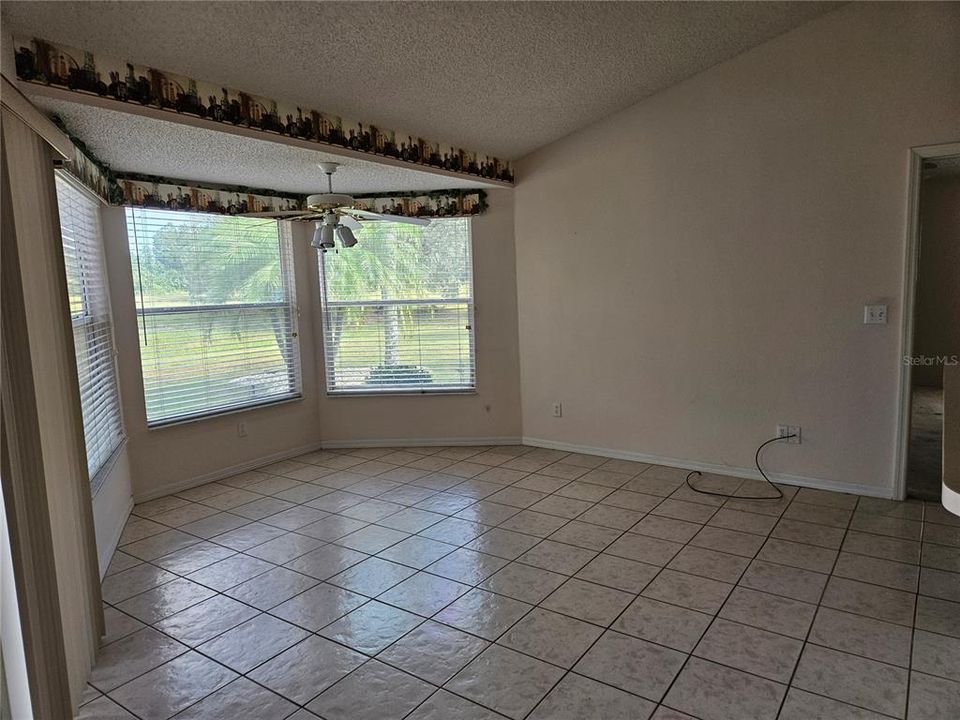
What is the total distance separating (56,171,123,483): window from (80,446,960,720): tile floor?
64cm

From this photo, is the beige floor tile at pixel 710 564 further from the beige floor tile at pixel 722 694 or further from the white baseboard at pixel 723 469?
the white baseboard at pixel 723 469

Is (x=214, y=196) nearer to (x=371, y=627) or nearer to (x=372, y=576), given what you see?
(x=372, y=576)

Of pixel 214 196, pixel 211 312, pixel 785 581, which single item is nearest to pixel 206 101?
pixel 214 196

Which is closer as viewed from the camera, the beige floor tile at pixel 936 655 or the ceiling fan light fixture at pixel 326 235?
the beige floor tile at pixel 936 655

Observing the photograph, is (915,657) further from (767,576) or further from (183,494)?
(183,494)

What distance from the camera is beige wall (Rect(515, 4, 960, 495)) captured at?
3.52m

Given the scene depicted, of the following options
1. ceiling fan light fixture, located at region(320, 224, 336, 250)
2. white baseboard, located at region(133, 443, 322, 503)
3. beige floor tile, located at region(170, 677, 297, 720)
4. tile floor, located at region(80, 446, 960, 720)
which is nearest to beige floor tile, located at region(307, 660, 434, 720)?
tile floor, located at region(80, 446, 960, 720)

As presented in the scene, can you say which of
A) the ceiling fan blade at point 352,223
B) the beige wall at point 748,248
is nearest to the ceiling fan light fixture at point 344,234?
the ceiling fan blade at point 352,223

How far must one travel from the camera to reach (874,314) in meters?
3.63

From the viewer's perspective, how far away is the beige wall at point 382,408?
471 cm

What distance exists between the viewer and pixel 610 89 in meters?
3.98

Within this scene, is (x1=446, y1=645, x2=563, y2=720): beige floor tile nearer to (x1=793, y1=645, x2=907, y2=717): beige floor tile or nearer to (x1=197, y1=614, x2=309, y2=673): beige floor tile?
(x1=197, y1=614, x2=309, y2=673): beige floor tile

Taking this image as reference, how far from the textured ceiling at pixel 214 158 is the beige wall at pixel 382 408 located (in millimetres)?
589

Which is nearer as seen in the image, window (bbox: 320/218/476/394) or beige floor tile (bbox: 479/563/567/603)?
beige floor tile (bbox: 479/563/567/603)
